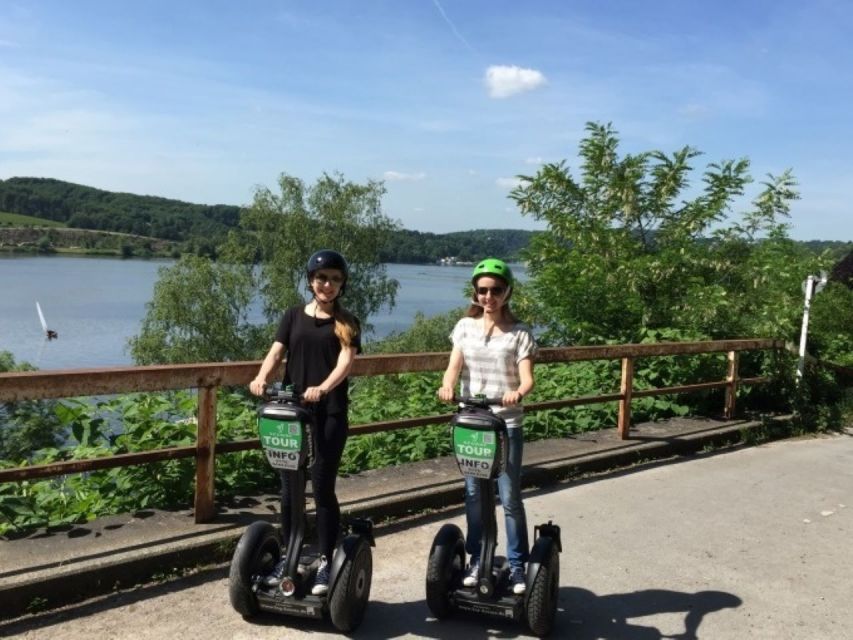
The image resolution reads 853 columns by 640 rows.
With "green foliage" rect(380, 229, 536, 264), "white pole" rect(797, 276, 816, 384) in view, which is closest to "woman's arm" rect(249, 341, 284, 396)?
"white pole" rect(797, 276, 816, 384)

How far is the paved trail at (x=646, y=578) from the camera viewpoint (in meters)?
3.82

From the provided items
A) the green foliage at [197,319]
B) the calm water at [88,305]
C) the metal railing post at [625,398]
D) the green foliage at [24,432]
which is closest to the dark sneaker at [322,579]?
the green foliage at [24,432]

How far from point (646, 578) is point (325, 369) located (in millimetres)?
2366

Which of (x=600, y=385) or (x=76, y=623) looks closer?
(x=76, y=623)

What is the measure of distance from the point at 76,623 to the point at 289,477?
1.21 metres

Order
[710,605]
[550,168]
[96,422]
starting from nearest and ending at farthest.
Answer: [710,605] → [96,422] → [550,168]

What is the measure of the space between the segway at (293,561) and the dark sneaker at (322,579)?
0.08 ft

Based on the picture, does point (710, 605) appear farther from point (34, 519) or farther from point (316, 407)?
point (34, 519)

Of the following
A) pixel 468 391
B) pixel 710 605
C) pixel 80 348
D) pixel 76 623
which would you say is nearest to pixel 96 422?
pixel 76 623

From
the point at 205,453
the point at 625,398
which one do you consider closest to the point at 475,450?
the point at 205,453

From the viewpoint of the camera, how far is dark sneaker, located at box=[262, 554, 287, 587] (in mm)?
3719

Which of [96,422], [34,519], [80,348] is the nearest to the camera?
[34,519]

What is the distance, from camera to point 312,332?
388cm

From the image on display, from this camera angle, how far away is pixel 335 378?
3727 mm
